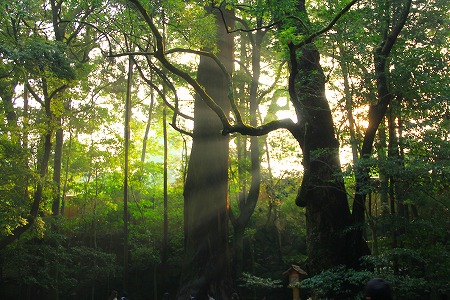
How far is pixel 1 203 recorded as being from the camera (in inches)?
426

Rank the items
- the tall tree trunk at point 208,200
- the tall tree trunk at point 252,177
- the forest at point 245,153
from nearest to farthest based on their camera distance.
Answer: the forest at point 245,153
the tall tree trunk at point 208,200
the tall tree trunk at point 252,177

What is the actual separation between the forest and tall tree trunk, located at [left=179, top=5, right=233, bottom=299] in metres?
0.04

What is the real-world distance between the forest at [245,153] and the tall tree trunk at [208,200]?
39mm

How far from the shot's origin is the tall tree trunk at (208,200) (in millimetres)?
11484

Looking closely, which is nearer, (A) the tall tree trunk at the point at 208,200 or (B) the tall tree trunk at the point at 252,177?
(A) the tall tree trunk at the point at 208,200

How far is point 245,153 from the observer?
18797mm

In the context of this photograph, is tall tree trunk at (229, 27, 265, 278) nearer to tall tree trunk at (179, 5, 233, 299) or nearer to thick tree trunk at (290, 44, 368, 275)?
tall tree trunk at (179, 5, 233, 299)

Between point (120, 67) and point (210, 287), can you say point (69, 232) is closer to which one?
point (120, 67)

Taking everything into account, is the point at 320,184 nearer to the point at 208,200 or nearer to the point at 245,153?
the point at 208,200

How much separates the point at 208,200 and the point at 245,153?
6.96 m

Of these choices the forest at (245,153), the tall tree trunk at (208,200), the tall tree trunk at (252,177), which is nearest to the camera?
the forest at (245,153)

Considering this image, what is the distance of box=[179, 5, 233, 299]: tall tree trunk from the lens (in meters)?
11.5

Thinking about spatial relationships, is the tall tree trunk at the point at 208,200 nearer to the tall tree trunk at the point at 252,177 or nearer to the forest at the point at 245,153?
the forest at the point at 245,153

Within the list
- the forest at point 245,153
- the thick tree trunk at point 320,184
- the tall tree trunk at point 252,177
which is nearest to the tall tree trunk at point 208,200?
the forest at point 245,153
